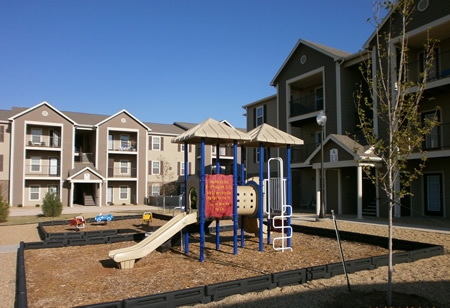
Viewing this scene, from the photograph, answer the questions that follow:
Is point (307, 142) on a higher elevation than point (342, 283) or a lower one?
higher

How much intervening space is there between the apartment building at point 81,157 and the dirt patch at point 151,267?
2829 centimetres

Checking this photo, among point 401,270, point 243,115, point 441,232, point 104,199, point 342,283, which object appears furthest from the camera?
point 104,199

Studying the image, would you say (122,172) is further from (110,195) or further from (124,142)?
(124,142)

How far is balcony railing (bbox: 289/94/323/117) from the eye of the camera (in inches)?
1086

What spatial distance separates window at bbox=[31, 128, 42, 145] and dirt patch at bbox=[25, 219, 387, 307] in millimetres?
29894

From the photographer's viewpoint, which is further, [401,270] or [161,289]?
[401,270]

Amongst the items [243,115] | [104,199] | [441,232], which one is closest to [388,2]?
[441,232]

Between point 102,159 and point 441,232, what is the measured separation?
3363 cm

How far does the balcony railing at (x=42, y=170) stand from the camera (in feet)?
122

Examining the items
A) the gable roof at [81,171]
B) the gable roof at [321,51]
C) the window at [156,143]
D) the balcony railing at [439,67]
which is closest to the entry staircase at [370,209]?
the balcony railing at [439,67]

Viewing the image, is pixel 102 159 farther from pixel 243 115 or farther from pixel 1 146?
pixel 243 115

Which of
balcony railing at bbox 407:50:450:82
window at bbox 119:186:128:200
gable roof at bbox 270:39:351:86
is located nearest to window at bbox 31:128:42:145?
window at bbox 119:186:128:200

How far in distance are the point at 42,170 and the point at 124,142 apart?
882 centimetres

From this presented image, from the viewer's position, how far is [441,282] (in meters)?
6.85
